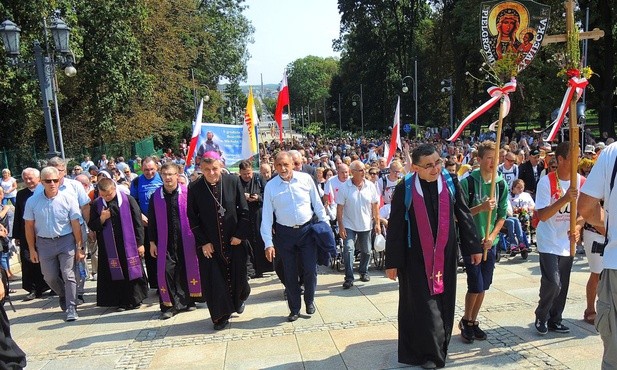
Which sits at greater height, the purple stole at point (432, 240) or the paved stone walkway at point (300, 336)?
the purple stole at point (432, 240)

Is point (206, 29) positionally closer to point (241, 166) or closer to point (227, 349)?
point (241, 166)

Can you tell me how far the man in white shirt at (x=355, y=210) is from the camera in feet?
23.8

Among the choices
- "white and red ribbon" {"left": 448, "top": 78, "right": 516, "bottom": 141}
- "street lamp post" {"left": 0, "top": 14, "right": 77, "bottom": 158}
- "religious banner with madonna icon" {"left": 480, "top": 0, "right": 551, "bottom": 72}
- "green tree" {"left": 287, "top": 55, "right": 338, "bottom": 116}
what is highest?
"green tree" {"left": 287, "top": 55, "right": 338, "bottom": 116}

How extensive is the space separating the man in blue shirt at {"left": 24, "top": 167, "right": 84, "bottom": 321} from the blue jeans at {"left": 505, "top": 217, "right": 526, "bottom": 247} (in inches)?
266

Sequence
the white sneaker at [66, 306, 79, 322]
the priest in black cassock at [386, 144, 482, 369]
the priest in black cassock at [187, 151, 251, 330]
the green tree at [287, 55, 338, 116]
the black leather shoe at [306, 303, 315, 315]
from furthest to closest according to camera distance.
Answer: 1. the green tree at [287, 55, 338, 116]
2. the white sneaker at [66, 306, 79, 322]
3. the black leather shoe at [306, 303, 315, 315]
4. the priest in black cassock at [187, 151, 251, 330]
5. the priest in black cassock at [386, 144, 482, 369]

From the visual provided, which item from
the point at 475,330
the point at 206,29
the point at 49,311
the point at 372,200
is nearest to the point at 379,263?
the point at 372,200

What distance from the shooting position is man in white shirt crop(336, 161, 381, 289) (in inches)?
285

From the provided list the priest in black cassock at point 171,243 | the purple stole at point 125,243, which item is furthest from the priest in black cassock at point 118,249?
the priest in black cassock at point 171,243

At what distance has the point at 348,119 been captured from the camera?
228ft

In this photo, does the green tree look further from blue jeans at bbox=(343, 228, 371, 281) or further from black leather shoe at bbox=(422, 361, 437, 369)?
black leather shoe at bbox=(422, 361, 437, 369)

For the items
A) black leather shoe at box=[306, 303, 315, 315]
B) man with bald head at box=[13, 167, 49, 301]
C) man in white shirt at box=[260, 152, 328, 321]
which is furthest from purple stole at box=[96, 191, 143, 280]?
black leather shoe at box=[306, 303, 315, 315]

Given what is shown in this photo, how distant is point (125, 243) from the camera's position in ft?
22.2

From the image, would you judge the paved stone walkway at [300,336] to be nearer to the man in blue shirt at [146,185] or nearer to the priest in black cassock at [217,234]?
the priest in black cassock at [217,234]

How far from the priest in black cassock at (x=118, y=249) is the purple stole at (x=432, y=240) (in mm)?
4151
